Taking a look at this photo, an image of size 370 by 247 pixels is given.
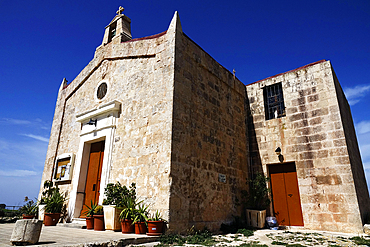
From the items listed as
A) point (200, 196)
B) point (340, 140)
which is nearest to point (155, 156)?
point (200, 196)

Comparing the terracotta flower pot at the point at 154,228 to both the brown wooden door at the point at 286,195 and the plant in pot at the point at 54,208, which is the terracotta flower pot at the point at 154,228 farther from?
the brown wooden door at the point at 286,195

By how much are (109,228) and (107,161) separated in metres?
2.08

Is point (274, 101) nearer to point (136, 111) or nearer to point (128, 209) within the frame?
point (136, 111)

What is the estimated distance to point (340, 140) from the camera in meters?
7.92

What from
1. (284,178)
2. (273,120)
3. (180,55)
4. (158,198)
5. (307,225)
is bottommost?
(307,225)

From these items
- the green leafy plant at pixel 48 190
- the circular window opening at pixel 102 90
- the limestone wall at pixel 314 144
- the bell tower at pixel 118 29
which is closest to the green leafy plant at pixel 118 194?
the green leafy plant at pixel 48 190

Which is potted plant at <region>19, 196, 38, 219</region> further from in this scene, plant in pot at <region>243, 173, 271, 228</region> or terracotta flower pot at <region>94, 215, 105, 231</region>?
plant in pot at <region>243, 173, 271, 228</region>

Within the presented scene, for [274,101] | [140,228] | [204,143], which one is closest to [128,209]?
[140,228]

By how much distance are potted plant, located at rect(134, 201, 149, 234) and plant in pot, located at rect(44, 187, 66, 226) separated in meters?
3.41

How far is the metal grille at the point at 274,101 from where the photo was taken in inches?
378

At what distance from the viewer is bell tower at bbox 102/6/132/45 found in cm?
947

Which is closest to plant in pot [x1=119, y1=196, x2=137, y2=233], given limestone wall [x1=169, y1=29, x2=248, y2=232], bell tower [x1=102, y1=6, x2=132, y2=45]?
limestone wall [x1=169, y1=29, x2=248, y2=232]

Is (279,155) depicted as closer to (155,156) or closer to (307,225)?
(307,225)

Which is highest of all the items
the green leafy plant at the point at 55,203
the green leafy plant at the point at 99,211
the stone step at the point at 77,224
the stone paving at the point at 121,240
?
the green leafy plant at the point at 55,203
